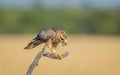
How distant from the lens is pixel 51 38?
3.00 meters

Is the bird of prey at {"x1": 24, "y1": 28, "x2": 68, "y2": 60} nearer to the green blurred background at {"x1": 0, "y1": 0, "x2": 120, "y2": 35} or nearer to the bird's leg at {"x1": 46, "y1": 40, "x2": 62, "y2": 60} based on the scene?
the bird's leg at {"x1": 46, "y1": 40, "x2": 62, "y2": 60}

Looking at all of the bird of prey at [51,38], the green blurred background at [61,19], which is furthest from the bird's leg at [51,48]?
the green blurred background at [61,19]

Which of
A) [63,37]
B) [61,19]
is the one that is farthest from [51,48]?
[61,19]

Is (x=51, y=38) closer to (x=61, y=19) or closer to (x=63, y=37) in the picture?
(x=63, y=37)

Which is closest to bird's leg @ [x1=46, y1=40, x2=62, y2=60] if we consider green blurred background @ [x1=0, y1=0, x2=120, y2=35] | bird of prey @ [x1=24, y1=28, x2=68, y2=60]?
bird of prey @ [x1=24, y1=28, x2=68, y2=60]

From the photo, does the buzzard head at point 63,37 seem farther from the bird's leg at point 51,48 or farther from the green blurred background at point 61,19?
the green blurred background at point 61,19

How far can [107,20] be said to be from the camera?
34500 millimetres

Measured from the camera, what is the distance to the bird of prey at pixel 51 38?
2.96 m

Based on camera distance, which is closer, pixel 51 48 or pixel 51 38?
pixel 51 38

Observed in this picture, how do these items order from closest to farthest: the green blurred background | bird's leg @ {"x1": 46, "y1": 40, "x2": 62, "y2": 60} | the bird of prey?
the bird of prey, bird's leg @ {"x1": 46, "y1": 40, "x2": 62, "y2": 60}, the green blurred background

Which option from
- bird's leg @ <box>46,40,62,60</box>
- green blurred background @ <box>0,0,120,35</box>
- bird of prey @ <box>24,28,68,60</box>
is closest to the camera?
bird of prey @ <box>24,28,68,60</box>

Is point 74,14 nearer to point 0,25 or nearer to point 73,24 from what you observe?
point 73,24

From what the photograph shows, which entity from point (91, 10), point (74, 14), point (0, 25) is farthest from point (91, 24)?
point (0, 25)

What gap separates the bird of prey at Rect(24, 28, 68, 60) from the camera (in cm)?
296
